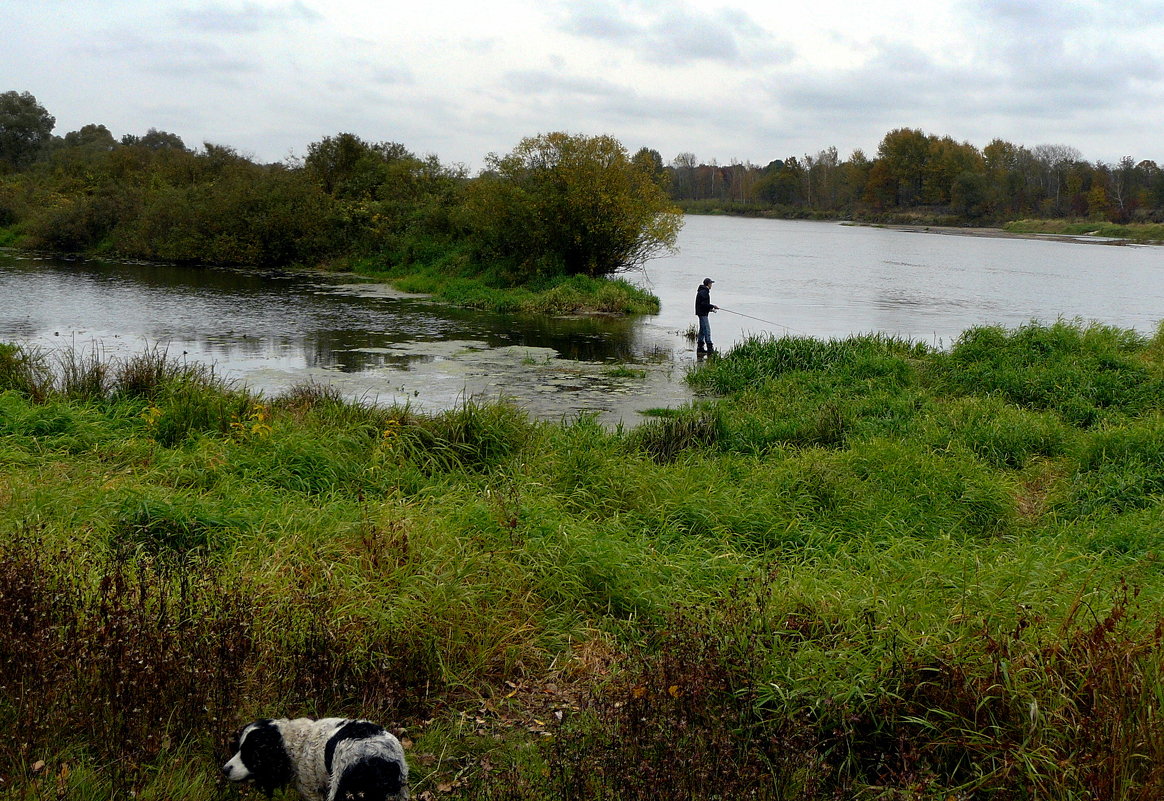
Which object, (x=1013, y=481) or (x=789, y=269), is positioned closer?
(x=1013, y=481)

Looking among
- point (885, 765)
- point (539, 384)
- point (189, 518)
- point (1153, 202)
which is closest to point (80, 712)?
point (189, 518)

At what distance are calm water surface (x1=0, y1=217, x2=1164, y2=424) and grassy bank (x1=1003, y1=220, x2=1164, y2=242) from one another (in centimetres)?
4030

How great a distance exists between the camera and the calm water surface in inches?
600

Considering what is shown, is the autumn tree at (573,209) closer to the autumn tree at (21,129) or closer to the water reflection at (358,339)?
the water reflection at (358,339)

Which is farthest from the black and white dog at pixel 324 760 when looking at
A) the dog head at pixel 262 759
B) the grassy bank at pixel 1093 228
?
the grassy bank at pixel 1093 228

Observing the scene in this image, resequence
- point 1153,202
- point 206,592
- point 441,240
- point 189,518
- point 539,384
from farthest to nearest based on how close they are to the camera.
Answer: point 1153,202
point 441,240
point 539,384
point 189,518
point 206,592

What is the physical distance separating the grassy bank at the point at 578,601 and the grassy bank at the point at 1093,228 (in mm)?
84819

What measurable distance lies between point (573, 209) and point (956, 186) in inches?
3420

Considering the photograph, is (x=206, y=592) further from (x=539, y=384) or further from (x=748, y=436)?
(x=539, y=384)

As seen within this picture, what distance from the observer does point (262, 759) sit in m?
3.48

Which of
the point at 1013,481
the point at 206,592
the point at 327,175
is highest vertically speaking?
the point at 327,175

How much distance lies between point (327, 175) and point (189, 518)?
39409 mm

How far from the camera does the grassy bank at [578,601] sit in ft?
11.9

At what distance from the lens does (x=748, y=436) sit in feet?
33.9
